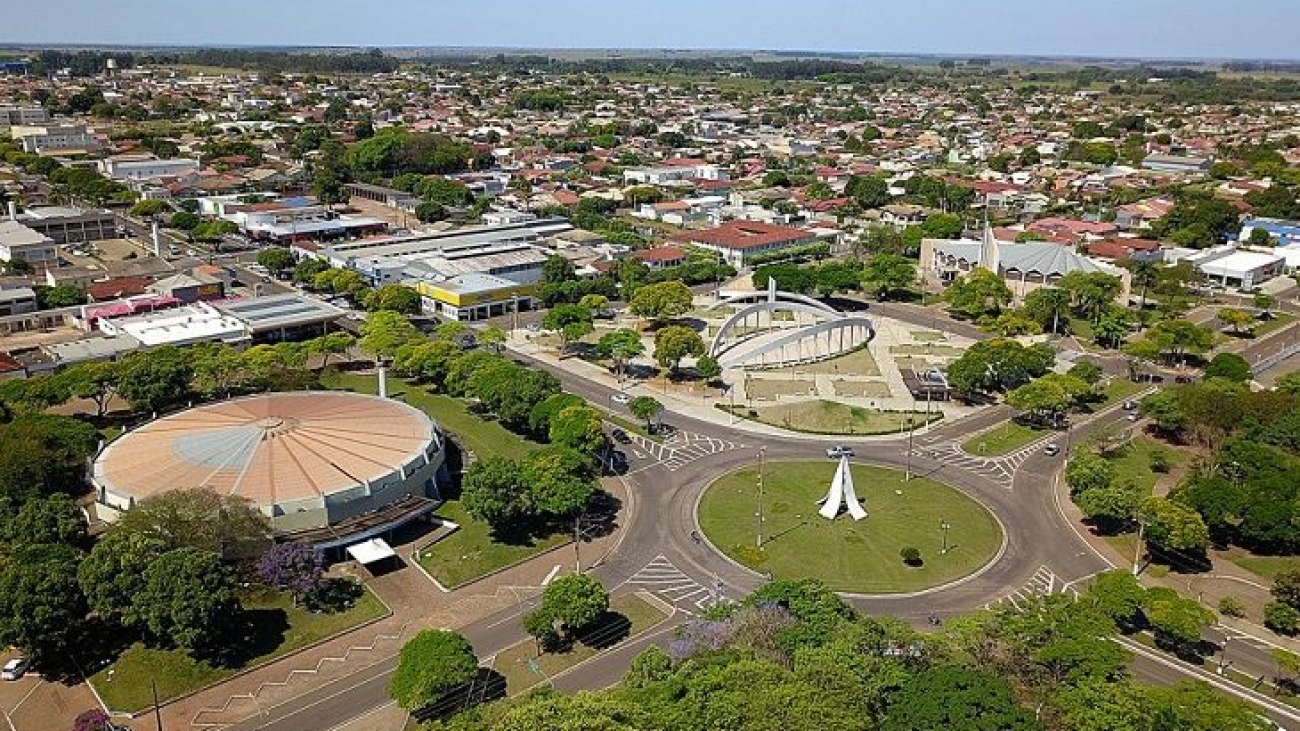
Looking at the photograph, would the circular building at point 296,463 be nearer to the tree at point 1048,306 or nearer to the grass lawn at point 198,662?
the grass lawn at point 198,662

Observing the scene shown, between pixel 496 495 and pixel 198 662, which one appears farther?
pixel 496 495

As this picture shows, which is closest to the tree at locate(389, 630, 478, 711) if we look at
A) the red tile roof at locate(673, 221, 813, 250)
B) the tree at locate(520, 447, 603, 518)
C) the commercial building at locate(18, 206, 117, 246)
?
the tree at locate(520, 447, 603, 518)

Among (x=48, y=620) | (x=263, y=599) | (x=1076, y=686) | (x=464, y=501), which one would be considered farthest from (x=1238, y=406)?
(x=48, y=620)

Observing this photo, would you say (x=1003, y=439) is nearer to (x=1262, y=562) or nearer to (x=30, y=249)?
(x=1262, y=562)

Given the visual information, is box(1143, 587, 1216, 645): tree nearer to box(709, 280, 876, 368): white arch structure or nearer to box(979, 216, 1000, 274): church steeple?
box(709, 280, 876, 368): white arch structure

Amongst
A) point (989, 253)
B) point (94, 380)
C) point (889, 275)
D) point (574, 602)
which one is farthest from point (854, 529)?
point (989, 253)

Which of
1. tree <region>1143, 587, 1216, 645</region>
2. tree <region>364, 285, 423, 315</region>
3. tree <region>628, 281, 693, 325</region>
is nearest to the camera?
tree <region>1143, 587, 1216, 645</region>
